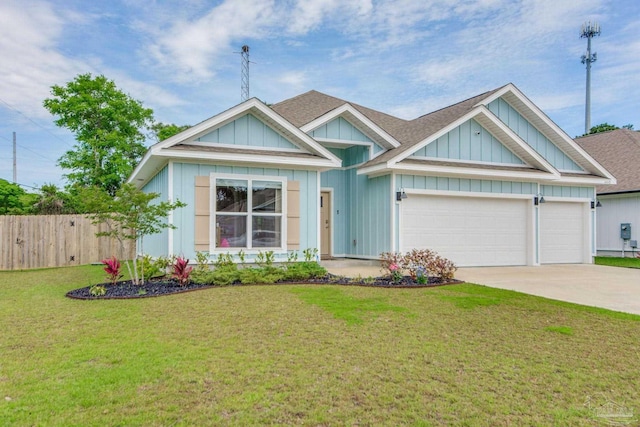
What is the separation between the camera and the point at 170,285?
29.7ft

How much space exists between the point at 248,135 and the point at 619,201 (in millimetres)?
14882

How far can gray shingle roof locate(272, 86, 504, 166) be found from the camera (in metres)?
13.1

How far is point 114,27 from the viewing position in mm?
17250

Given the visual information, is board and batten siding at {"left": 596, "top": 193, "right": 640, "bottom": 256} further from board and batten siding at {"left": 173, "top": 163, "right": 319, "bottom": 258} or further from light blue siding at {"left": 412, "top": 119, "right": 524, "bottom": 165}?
board and batten siding at {"left": 173, "top": 163, "right": 319, "bottom": 258}

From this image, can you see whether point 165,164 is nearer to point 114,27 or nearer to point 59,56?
point 114,27

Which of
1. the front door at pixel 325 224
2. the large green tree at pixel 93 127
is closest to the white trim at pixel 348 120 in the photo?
the front door at pixel 325 224

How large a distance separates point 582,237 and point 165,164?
13.5 meters

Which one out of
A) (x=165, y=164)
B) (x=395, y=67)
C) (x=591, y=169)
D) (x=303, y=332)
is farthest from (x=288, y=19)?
(x=303, y=332)

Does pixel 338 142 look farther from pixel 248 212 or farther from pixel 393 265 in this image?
pixel 393 265

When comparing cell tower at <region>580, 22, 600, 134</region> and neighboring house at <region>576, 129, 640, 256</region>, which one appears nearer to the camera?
neighboring house at <region>576, 129, 640, 256</region>

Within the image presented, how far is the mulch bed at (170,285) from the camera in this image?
26.4ft

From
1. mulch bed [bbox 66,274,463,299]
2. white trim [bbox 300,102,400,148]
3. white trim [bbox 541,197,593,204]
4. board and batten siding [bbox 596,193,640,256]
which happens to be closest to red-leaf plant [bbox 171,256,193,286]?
mulch bed [bbox 66,274,463,299]

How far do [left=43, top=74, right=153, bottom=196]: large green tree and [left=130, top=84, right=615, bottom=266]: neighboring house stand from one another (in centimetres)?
1138

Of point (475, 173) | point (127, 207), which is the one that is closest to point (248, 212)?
point (127, 207)
